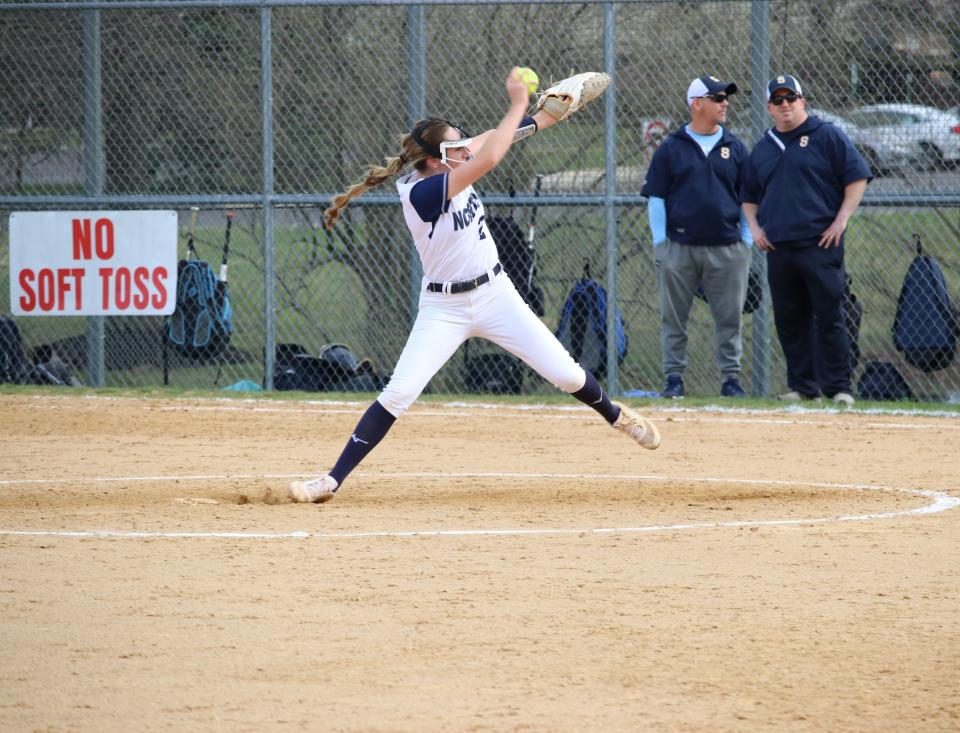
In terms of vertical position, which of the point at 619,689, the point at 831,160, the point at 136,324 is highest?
the point at 831,160

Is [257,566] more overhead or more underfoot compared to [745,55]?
more underfoot

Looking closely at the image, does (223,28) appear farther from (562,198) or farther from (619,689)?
(619,689)

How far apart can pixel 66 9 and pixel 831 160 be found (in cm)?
653

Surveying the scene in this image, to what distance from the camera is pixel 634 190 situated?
12711mm

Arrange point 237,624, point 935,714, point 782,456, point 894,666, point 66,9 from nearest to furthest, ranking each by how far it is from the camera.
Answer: point 935,714 < point 894,666 < point 237,624 < point 782,456 < point 66,9

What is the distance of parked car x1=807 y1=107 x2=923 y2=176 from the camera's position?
12.3 metres

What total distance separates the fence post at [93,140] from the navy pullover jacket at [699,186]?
15.8 feet

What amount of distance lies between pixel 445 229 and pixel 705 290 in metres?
4.61

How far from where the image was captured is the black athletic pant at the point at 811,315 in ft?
35.9

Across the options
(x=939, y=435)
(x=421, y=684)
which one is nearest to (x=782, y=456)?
(x=939, y=435)

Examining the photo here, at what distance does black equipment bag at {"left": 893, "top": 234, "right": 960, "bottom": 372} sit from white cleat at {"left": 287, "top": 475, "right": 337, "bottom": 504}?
5.73 metres

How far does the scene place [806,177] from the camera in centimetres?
1095


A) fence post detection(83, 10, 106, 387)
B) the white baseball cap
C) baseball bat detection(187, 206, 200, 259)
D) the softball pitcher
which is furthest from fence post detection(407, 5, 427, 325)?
the softball pitcher

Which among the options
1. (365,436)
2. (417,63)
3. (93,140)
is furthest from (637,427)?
(93,140)
